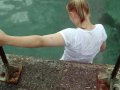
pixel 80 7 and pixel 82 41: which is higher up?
pixel 80 7

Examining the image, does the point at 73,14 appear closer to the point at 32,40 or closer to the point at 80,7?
the point at 80,7

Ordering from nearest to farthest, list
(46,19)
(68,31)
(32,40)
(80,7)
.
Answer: (32,40)
(68,31)
(80,7)
(46,19)

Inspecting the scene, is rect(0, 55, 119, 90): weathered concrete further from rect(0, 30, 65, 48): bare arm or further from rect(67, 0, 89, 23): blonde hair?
rect(67, 0, 89, 23): blonde hair

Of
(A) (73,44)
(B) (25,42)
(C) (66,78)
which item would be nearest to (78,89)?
(C) (66,78)

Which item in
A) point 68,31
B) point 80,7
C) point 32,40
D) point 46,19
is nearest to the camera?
point 32,40

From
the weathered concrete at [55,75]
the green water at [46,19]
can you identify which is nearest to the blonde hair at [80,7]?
the weathered concrete at [55,75]

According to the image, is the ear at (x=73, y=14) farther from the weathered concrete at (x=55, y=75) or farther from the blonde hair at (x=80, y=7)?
the weathered concrete at (x=55, y=75)

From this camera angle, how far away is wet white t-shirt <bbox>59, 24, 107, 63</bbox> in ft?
9.92

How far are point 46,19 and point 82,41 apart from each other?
4.14 m

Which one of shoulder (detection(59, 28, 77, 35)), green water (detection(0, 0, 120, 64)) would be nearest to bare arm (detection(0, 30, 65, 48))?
shoulder (detection(59, 28, 77, 35))

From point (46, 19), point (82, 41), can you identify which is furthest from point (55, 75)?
point (46, 19)

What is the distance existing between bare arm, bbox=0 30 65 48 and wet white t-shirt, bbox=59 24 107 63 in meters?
0.09

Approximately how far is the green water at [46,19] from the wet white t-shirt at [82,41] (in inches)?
124

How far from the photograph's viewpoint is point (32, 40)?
2.72 meters
